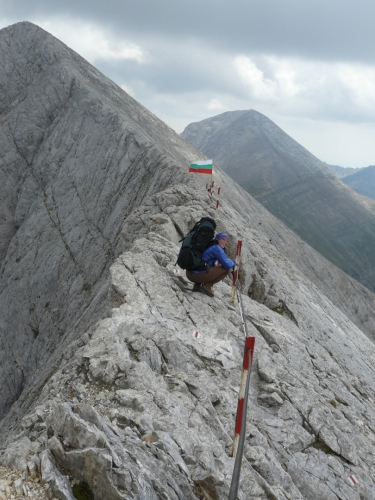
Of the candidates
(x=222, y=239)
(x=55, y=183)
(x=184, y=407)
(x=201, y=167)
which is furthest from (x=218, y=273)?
(x=55, y=183)

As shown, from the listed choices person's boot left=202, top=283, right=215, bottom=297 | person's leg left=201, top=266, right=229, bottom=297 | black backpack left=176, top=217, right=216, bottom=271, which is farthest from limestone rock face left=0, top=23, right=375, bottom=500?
black backpack left=176, top=217, right=216, bottom=271

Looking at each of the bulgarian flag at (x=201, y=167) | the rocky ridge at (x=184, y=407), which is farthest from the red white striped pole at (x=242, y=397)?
the bulgarian flag at (x=201, y=167)

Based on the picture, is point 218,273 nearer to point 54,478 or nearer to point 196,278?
point 196,278

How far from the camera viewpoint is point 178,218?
2284 cm

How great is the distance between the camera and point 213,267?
1495 centimetres

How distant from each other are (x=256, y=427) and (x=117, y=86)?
6375 centimetres

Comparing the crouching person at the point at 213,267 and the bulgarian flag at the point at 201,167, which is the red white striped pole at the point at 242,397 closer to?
the crouching person at the point at 213,267

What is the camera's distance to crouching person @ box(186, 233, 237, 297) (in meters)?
14.4

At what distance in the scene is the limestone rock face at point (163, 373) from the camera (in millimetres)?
7520

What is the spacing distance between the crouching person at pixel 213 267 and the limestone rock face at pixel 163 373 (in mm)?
635

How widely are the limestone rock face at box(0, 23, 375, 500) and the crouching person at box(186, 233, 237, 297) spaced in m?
0.64

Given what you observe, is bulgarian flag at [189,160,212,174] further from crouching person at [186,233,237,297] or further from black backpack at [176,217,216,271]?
black backpack at [176,217,216,271]

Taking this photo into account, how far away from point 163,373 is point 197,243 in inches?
195

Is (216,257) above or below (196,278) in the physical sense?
above
